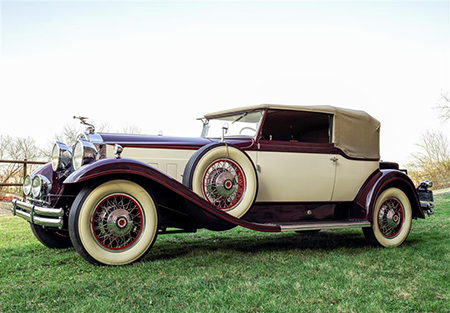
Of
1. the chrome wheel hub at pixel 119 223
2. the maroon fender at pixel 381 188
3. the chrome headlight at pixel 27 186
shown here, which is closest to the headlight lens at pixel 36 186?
the chrome headlight at pixel 27 186

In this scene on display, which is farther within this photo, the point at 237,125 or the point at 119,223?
the point at 237,125

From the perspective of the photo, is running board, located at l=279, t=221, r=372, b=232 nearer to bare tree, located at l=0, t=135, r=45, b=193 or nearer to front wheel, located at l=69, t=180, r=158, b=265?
front wheel, located at l=69, t=180, r=158, b=265

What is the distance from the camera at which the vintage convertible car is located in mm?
4379

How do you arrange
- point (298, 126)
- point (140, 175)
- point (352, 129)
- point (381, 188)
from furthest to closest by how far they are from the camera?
point (298, 126)
point (352, 129)
point (381, 188)
point (140, 175)

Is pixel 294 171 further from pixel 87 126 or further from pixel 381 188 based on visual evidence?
pixel 87 126

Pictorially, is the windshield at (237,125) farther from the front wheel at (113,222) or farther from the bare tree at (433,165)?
the bare tree at (433,165)

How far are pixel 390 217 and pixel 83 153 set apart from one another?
4342 millimetres

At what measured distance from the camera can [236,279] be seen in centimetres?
397

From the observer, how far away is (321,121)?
6387 millimetres

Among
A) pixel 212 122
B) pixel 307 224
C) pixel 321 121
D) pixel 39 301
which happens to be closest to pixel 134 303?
pixel 39 301

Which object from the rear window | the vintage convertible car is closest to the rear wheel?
the vintage convertible car

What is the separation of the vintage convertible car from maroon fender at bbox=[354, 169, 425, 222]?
2 centimetres

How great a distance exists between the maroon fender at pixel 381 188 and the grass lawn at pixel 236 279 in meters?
0.57

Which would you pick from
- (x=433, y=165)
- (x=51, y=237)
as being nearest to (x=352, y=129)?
(x=51, y=237)
